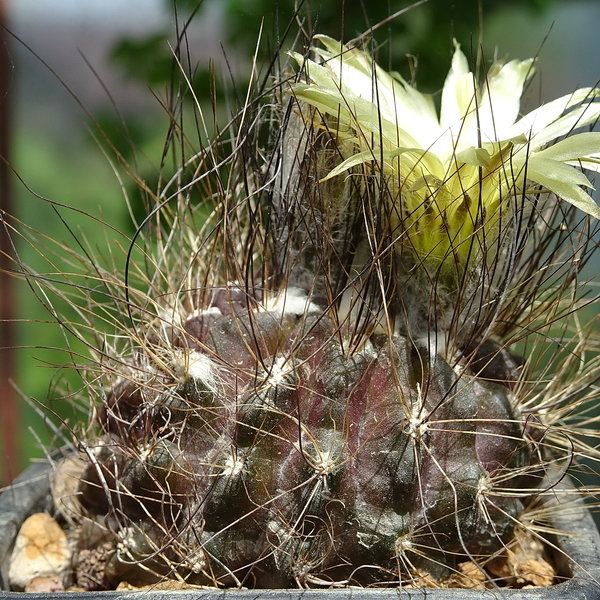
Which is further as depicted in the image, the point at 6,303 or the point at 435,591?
the point at 6,303

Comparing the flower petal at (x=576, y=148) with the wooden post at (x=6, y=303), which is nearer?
the flower petal at (x=576, y=148)

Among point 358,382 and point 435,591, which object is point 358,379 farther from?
point 435,591

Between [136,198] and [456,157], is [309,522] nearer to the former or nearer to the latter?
[456,157]

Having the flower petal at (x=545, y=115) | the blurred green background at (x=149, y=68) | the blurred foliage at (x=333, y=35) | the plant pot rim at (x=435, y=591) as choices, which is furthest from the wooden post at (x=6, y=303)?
the flower petal at (x=545, y=115)

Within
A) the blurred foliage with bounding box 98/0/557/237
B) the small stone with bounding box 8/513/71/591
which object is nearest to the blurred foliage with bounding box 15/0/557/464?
the blurred foliage with bounding box 98/0/557/237

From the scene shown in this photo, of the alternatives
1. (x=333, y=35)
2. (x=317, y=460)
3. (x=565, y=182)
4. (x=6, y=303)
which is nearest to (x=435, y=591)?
(x=317, y=460)

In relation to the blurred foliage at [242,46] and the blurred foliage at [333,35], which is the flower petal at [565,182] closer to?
the blurred foliage at [242,46]
